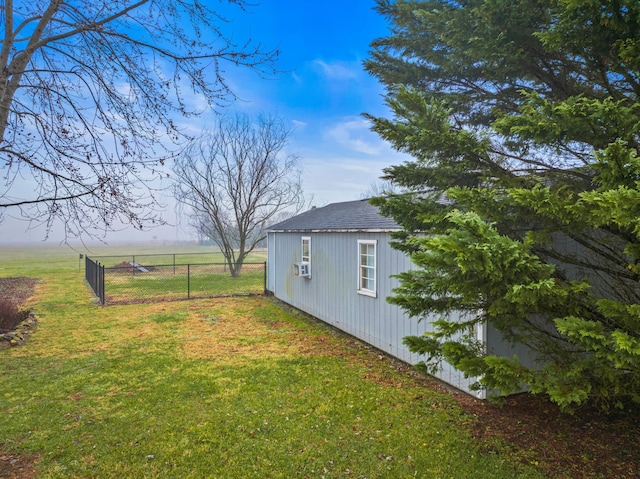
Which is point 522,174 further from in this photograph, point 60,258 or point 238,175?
point 60,258

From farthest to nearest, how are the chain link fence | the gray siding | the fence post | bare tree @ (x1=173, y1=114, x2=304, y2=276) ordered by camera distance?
1. bare tree @ (x1=173, y1=114, x2=304, y2=276)
2. the chain link fence
3. the fence post
4. the gray siding

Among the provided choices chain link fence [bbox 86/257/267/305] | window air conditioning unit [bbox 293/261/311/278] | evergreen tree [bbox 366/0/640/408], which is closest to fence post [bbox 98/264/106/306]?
chain link fence [bbox 86/257/267/305]

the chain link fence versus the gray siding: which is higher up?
the gray siding

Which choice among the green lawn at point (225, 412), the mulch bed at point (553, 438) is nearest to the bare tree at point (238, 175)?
the green lawn at point (225, 412)

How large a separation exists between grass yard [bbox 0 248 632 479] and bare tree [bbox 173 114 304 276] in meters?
11.9

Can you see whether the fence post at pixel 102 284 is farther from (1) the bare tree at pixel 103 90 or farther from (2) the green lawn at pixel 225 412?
(1) the bare tree at pixel 103 90

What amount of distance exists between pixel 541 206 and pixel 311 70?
21.4 feet

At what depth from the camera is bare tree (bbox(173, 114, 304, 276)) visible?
18234 millimetres

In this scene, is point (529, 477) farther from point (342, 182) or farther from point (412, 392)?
point (342, 182)

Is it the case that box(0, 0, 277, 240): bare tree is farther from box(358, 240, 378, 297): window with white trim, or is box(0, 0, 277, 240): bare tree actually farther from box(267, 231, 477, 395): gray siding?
box(358, 240, 378, 297): window with white trim

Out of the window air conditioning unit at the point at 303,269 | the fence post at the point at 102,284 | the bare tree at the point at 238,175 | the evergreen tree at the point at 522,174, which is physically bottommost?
the fence post at the point at 102,284

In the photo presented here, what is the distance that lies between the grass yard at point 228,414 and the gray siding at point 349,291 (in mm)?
315

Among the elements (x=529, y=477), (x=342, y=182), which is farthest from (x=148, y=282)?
(x=529, y=477)

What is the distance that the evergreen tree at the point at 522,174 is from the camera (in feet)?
7.50
